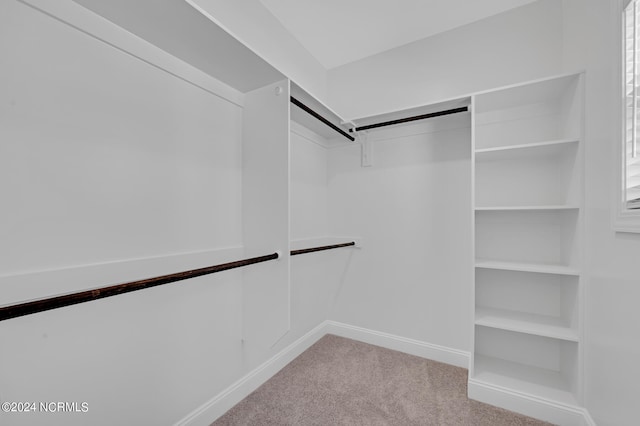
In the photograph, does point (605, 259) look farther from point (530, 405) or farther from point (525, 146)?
point (530, 405)

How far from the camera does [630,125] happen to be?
1.06m

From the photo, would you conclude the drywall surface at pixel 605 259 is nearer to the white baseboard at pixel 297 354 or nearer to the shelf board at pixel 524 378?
the shelf board at pixel 524 378

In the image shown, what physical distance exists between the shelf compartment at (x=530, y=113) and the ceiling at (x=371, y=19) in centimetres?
72

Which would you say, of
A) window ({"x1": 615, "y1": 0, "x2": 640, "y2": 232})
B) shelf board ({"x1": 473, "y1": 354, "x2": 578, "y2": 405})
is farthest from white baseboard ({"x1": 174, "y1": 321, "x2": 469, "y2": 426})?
window ({"x1": 615, "y1": 0, "x2": 640, "y2": 232})

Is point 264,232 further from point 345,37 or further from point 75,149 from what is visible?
point 345,37

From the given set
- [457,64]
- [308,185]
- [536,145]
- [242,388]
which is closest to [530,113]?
[536,145]

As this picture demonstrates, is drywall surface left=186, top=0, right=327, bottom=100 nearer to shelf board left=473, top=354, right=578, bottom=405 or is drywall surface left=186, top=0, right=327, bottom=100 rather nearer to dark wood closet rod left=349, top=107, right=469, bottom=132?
dark wood closet rod left=349, top=107, right=469, bottom=132

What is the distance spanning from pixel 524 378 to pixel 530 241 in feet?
2.90

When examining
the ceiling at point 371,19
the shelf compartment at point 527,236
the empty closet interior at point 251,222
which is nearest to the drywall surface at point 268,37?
the ceiling at point 371,19

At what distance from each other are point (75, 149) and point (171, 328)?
853 mm

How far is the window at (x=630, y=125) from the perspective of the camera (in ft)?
3.35

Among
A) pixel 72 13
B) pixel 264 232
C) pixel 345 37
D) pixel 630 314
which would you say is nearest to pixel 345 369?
pixel 264 232

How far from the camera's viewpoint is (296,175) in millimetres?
2189

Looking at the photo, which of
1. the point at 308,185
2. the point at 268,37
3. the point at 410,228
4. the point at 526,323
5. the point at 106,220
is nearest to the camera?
the point at 106,220
